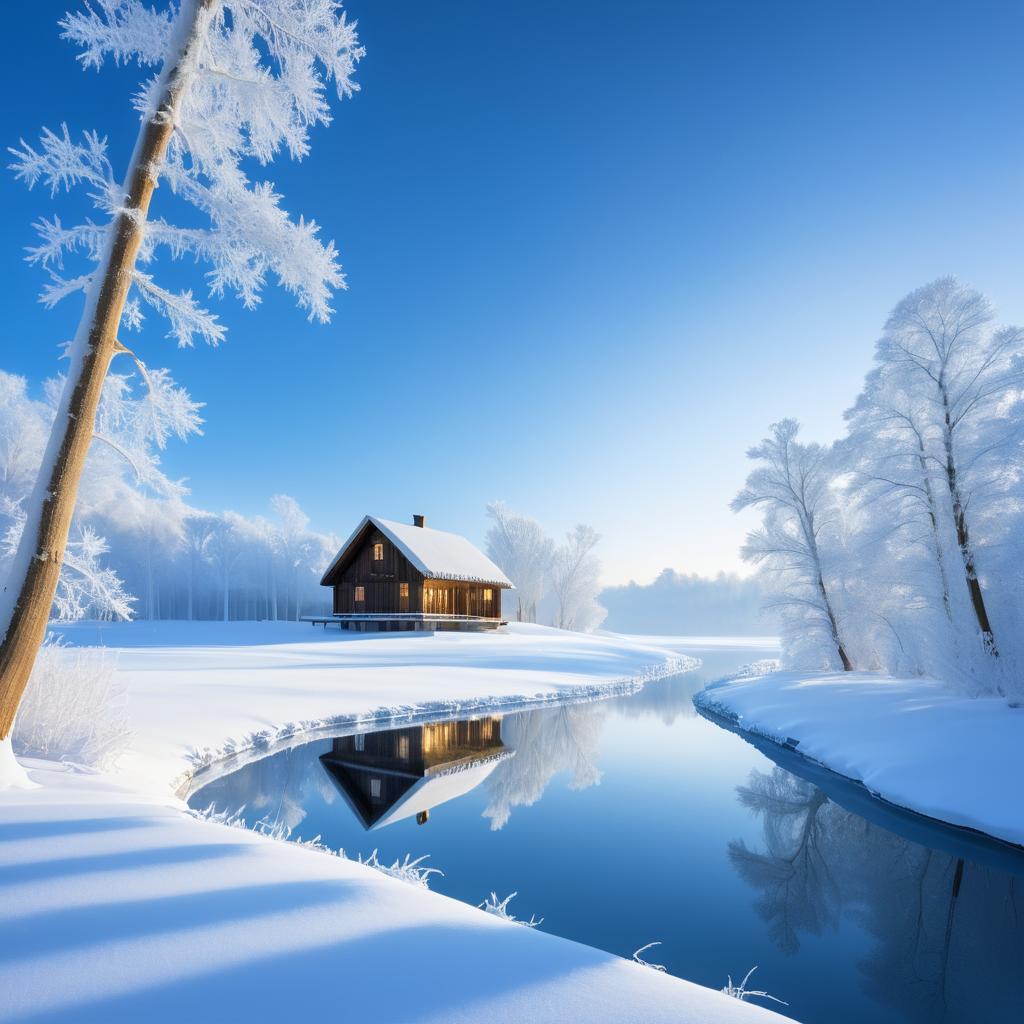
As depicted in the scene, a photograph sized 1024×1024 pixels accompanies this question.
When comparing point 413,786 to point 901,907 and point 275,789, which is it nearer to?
point 275,789

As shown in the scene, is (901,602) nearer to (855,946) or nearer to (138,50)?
(855,946)

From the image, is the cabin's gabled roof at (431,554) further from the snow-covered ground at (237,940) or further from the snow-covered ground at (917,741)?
the snow-covered ground at (237,940)

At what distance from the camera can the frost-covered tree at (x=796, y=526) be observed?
2072 centimetres

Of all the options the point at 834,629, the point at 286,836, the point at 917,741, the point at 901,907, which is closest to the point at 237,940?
the point at 286,836

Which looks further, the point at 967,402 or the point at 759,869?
the point at 967,402

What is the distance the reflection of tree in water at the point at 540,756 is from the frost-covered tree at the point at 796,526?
356 inches

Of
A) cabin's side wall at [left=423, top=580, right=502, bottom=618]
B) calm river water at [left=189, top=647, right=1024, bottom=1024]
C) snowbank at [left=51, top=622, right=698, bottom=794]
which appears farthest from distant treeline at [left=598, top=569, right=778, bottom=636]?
calm river water at [left=189, top=647, right=1024, bottom=1024]

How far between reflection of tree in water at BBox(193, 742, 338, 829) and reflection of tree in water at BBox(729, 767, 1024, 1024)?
231 inches

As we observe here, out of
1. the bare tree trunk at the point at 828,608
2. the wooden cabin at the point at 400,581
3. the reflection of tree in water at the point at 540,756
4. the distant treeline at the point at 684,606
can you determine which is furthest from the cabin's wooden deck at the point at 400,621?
the distant treeline at the point at 684,606

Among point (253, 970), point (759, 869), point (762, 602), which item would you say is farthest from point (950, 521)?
point (253, 970)

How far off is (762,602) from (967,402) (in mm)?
10272

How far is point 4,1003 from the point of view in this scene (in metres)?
2.26

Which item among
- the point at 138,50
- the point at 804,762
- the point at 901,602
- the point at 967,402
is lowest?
the point at 804,762

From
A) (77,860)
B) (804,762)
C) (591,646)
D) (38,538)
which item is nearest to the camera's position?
(77,860)
